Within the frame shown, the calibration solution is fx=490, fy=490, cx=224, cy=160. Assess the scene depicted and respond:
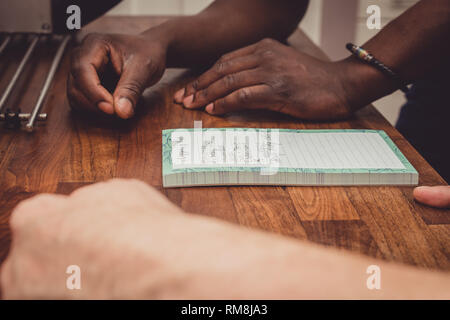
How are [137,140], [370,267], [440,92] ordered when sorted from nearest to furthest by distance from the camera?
[370,267]
[137,140]
[440,92]

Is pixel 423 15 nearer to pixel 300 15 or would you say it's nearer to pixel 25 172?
pixel 300 15

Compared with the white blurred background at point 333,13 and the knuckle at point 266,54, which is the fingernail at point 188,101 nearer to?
the knuckle at point 266,54

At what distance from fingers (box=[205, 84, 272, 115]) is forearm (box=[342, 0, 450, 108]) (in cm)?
16

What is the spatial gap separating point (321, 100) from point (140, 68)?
34 centimetres

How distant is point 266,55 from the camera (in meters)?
0.94

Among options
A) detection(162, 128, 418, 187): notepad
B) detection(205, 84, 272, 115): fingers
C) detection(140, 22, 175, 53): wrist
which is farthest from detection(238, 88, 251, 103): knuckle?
detection(140, 22, 175, 53): wrist

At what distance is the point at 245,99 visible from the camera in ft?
2.92

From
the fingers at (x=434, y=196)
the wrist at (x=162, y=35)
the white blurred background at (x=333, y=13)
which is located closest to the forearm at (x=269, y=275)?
the fingers at (x=434, y=196)

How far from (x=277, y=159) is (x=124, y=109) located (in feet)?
0.94

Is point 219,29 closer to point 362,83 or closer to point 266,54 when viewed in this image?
point 266,54

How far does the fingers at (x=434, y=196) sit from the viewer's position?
24.8 inches

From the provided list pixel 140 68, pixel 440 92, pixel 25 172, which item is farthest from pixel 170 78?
pixel 440 92

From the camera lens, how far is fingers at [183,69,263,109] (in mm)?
906

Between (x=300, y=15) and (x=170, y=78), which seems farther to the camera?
(x=300, y=15)
